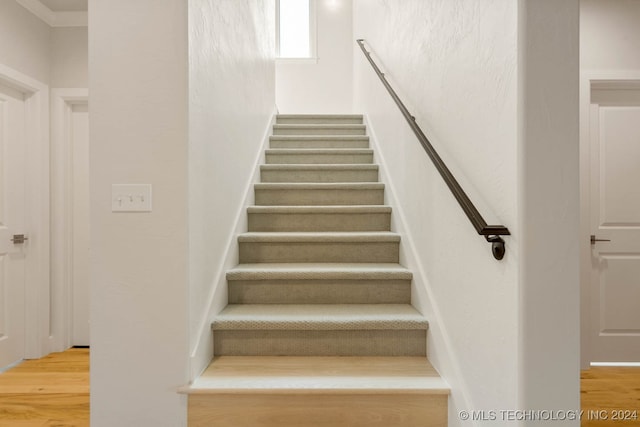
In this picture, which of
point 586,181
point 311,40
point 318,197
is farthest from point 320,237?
point 311,40

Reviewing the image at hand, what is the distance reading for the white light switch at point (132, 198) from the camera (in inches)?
59.6

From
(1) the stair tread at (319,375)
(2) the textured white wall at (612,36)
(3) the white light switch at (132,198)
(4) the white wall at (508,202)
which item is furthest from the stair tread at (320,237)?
(2) the textured white wall at (612,36)

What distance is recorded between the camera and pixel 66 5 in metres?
2.98

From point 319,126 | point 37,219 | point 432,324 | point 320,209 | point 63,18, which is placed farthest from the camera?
point 319,126

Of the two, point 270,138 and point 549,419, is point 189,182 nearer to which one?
point 549,419

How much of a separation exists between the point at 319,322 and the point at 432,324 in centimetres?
51

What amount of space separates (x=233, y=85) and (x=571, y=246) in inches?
77.4

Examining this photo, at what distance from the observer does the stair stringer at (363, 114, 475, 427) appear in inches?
56.2

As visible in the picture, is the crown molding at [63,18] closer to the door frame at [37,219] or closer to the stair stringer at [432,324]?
the door frame at [37,219]

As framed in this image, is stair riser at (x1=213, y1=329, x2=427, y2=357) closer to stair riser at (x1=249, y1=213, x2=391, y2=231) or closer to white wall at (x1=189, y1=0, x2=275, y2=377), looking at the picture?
white wall at (x1=189, y1=0, x2=275, y2=377)

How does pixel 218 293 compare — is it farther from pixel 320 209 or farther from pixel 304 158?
pixel 304 158

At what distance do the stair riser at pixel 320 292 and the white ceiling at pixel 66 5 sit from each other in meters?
2.53

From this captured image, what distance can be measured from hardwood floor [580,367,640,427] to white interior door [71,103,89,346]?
352cm

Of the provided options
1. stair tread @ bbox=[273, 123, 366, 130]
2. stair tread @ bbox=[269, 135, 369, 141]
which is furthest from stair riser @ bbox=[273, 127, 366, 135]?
stair tread @ bbox=[269, 135, 369, 141]
